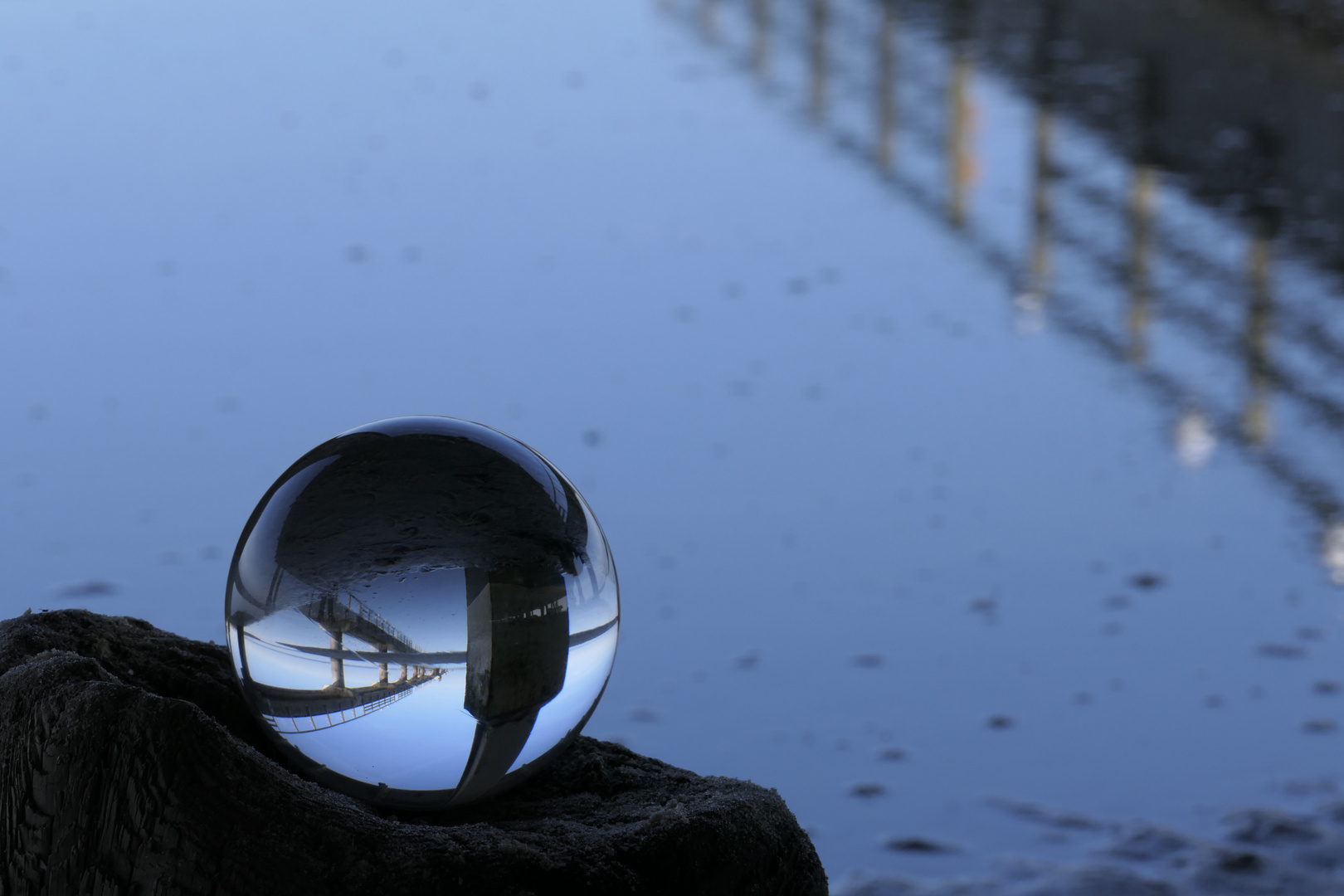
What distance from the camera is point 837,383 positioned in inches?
237

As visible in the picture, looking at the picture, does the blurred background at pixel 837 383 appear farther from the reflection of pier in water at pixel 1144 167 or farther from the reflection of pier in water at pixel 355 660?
the reflection of pier in water at pixel 355 660

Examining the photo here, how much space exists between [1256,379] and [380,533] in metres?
5.31

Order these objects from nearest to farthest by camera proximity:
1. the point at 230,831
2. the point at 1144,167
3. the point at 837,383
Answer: the point at 230,831
the point at 837,383
the point at 1144,167

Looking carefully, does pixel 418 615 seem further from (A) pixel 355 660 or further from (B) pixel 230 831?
(B) pixel 230 831

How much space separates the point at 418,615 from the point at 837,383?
456 cm

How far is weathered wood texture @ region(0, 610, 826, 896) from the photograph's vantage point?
157 cm

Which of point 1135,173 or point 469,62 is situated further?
point 469,62

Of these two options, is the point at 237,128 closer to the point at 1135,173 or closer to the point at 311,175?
the point at 311,175

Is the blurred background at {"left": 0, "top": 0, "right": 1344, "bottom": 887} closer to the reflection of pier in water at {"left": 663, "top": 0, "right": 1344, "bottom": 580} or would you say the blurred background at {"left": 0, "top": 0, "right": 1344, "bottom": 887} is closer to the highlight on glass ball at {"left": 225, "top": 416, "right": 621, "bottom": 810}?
the reflection of pier in water at {"left": 663, "top": 0, "right": 1344, "bottom": 580}

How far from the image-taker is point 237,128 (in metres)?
9.11

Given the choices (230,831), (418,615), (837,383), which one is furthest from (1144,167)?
(230,831)

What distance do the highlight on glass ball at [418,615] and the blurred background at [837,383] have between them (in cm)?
213

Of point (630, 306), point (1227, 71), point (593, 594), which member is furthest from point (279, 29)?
point (593, 594)

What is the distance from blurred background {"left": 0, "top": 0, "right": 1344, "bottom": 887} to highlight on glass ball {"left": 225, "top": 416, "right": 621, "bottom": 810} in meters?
2.13
